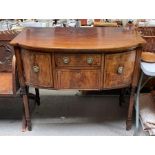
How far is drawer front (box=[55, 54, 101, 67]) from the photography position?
1.61 m

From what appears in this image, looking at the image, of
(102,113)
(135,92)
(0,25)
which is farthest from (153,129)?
(0,25)

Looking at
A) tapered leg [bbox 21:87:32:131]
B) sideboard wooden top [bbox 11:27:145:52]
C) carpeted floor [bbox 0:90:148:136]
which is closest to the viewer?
sideboard wooden top [bbox 11:27:145:52]

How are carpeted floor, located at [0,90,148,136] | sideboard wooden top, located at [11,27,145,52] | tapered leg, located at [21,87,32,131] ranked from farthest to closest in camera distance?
carpeted floor, located at [0,90,148,136]
tapered leg, located at [21,87,32,131]
sideboard wooden top, located at [11,27,145,52]

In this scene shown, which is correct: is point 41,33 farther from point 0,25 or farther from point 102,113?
point 102,113

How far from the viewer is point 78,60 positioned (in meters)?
1.62

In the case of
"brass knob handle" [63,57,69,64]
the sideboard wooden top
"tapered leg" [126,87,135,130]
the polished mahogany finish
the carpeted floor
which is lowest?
the carpeted floor

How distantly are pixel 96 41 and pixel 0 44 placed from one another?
2.61 ft

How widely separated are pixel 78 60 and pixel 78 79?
131mm

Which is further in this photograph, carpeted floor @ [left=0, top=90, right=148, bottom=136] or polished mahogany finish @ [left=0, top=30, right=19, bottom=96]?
carpeted floor @ [left=0, top=90, right=148, bottom=136]

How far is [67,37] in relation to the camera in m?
1.78

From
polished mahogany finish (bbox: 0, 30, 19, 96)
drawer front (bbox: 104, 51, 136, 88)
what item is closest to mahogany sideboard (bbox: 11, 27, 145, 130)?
drawer front (bbox: 104, 51, 136, 88)

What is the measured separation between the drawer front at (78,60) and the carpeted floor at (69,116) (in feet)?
1.88

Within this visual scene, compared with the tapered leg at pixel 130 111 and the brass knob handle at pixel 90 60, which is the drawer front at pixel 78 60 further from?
the tapered leg at pixel 130 111

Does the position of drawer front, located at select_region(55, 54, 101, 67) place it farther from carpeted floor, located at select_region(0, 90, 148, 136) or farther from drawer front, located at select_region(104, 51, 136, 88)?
carpeted floor, located at select_region(0, 90, 148, 136)
